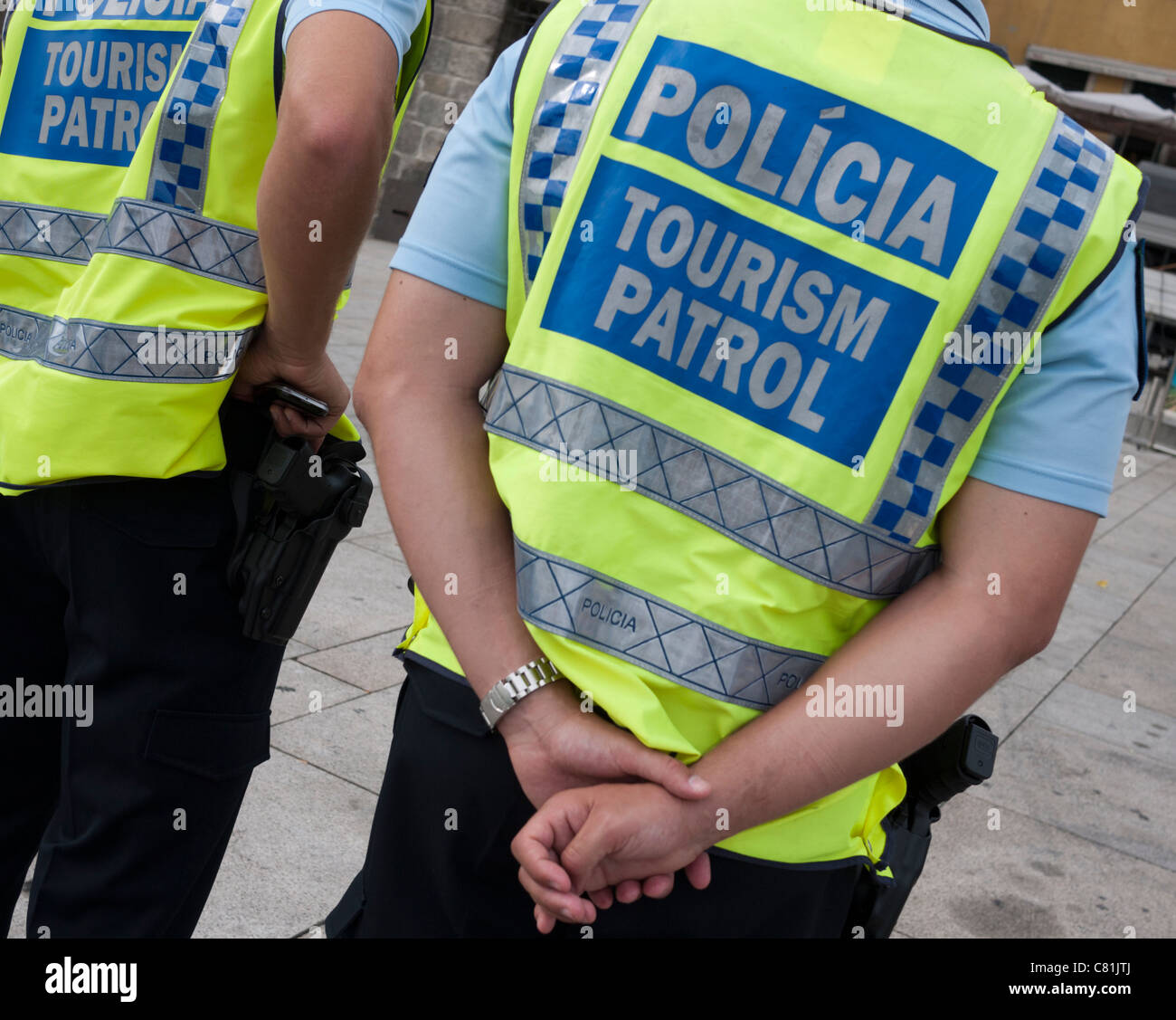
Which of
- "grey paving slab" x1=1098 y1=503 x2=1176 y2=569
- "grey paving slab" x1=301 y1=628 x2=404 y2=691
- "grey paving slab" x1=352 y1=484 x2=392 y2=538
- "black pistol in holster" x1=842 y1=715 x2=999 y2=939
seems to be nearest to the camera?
"black pistol in holster" x1=842 y1=715 x2=999 y2=939

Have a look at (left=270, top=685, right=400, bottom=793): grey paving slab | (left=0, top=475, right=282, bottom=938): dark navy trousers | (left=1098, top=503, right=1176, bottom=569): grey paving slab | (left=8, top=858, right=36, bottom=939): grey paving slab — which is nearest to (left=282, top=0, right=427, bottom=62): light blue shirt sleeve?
(left=0, top=475, right=282, bottom=938): dark navy trousers

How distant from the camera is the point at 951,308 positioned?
44.8 inches

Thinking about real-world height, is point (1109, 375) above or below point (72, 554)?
above

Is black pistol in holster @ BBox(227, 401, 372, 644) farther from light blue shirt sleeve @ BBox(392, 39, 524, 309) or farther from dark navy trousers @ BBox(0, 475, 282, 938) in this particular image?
light blue shirt sleeve @ BBox(392, 39, 524, 309)

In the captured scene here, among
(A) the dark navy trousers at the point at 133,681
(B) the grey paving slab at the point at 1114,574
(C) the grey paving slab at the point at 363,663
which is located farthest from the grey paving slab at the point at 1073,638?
(A) the dark navy trousers at the point at 133,681

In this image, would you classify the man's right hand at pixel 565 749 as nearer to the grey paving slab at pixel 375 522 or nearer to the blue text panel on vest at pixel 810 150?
the blue text panel on vest at pixel 810 150

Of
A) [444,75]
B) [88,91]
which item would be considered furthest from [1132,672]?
[444,75]

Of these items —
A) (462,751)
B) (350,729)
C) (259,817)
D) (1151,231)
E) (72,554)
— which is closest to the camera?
(462,751)

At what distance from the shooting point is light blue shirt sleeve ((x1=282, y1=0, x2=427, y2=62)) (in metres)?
1.54

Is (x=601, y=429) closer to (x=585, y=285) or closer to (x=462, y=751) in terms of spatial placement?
(x=585, y=285)

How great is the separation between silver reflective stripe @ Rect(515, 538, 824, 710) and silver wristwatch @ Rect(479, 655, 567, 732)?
66 mm

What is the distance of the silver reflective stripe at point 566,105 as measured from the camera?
1.19 m

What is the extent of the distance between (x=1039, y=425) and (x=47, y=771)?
5.07ft
